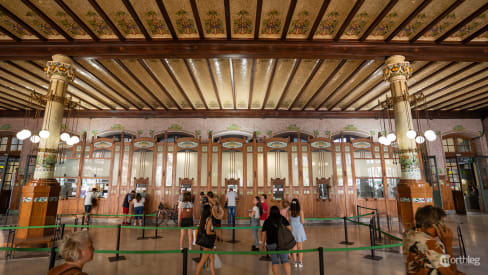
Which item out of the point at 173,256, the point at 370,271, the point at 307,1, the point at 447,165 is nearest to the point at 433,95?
the point at 447,165

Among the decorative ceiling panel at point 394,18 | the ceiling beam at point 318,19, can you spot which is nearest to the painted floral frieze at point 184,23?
the ceiling beam at point 318,19

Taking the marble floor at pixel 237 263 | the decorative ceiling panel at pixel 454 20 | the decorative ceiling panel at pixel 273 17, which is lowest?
the marble floor at pixel 237 263

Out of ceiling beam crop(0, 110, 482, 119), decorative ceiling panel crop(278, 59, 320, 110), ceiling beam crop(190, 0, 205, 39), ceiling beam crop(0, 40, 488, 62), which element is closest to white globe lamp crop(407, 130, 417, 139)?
ceiling beam crop(0, 40, 488, 62)

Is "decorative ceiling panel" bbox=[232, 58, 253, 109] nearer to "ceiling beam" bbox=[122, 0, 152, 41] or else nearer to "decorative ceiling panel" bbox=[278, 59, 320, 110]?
"decorative ceiling panel" bbox=[278, 59, 320, 110]

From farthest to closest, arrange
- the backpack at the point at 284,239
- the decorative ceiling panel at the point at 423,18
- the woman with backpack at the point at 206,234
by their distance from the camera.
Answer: the decorative ceiling panel at the point at 423,18 → the woman with backpack at the point at 206,234 → the backpack at the point at 284,239

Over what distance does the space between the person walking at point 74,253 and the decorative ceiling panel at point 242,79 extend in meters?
6.07

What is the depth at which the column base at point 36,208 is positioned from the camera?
5.24 metres

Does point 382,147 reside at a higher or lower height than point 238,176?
higher

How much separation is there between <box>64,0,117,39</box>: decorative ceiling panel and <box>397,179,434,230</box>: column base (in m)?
8.04

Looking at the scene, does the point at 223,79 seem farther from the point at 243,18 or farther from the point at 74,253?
the point at 74,253

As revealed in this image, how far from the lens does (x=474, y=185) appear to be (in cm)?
1230

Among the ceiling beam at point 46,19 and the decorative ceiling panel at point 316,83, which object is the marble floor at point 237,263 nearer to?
the decorative ceiling panel at point 316,83

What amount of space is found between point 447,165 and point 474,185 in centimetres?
169

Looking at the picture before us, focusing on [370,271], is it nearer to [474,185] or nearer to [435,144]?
[435,144]
